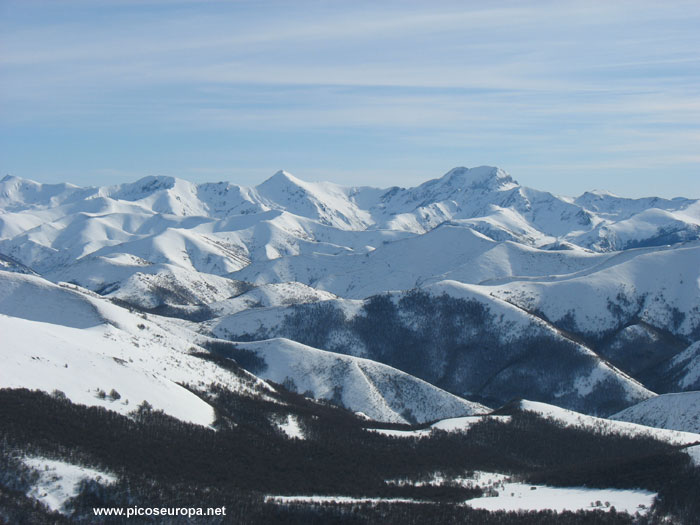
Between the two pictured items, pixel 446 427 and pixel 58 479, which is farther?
pixel 446 427

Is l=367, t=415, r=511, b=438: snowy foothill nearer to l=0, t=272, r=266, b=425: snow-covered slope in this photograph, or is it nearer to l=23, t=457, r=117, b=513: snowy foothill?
l=0, t=272, r=266, b=425: snow-covered slope

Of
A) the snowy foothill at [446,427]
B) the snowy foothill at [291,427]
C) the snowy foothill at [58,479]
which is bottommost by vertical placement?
the snowy foothill at [446,427]

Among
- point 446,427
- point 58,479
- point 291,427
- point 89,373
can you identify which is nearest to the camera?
point 58,479

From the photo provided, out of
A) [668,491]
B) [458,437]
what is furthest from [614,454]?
[668,491]

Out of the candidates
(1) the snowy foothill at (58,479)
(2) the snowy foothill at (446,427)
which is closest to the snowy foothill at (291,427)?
(2) the snowy foothill at (446,427)

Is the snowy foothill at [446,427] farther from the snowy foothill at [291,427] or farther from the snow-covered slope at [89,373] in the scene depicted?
the snow-covered slope at [89,373]

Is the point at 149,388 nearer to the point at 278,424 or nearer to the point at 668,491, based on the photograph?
the point at 278,424

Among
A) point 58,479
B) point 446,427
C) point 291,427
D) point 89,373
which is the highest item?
point 89,373

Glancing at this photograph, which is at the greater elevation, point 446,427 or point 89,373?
point 89,373

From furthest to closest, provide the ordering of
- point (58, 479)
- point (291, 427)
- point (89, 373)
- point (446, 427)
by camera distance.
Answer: point (446, 427), point (291, 427), point (89, 373), point (58, 479)

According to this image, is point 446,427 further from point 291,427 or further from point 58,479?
point 58,479

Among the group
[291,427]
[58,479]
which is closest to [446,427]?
[291,427]
